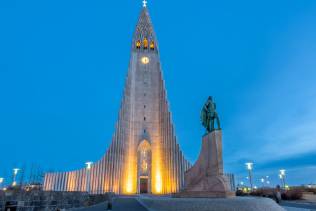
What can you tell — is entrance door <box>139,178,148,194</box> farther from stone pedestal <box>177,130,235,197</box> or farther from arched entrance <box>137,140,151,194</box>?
stone pedestal <box>177,130,235,197</box>

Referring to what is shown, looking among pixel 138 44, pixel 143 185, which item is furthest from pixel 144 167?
pixel 138 44

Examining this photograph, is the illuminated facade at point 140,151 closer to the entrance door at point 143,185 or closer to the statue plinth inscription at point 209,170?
the entrance door at point 143,185

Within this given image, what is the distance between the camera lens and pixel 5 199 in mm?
6668

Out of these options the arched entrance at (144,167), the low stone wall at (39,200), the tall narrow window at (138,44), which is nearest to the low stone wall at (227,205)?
the low stone wall at (39,200)

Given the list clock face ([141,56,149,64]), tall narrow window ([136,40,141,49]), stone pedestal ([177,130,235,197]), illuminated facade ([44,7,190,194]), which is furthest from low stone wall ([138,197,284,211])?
tall narrow window ([136,40,141,49])

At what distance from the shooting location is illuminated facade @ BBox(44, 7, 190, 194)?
91.9 feet

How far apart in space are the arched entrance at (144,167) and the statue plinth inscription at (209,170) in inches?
687

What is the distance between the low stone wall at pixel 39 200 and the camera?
6.75 m

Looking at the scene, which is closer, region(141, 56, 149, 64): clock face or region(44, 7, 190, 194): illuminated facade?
region(44, 7, 190, 194): illuminated facade

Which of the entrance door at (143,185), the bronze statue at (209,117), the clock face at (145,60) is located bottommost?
the entrance door at (143,185)

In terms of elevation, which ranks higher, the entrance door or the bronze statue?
the bronze statue

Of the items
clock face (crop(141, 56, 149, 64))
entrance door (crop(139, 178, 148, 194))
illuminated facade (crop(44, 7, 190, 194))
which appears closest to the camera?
illuminated facade (crop(44, 7, 190, 194))

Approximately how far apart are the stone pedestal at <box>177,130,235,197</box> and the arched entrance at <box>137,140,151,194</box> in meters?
17.8

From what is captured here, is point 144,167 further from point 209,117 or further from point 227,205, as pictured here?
point 227,205
